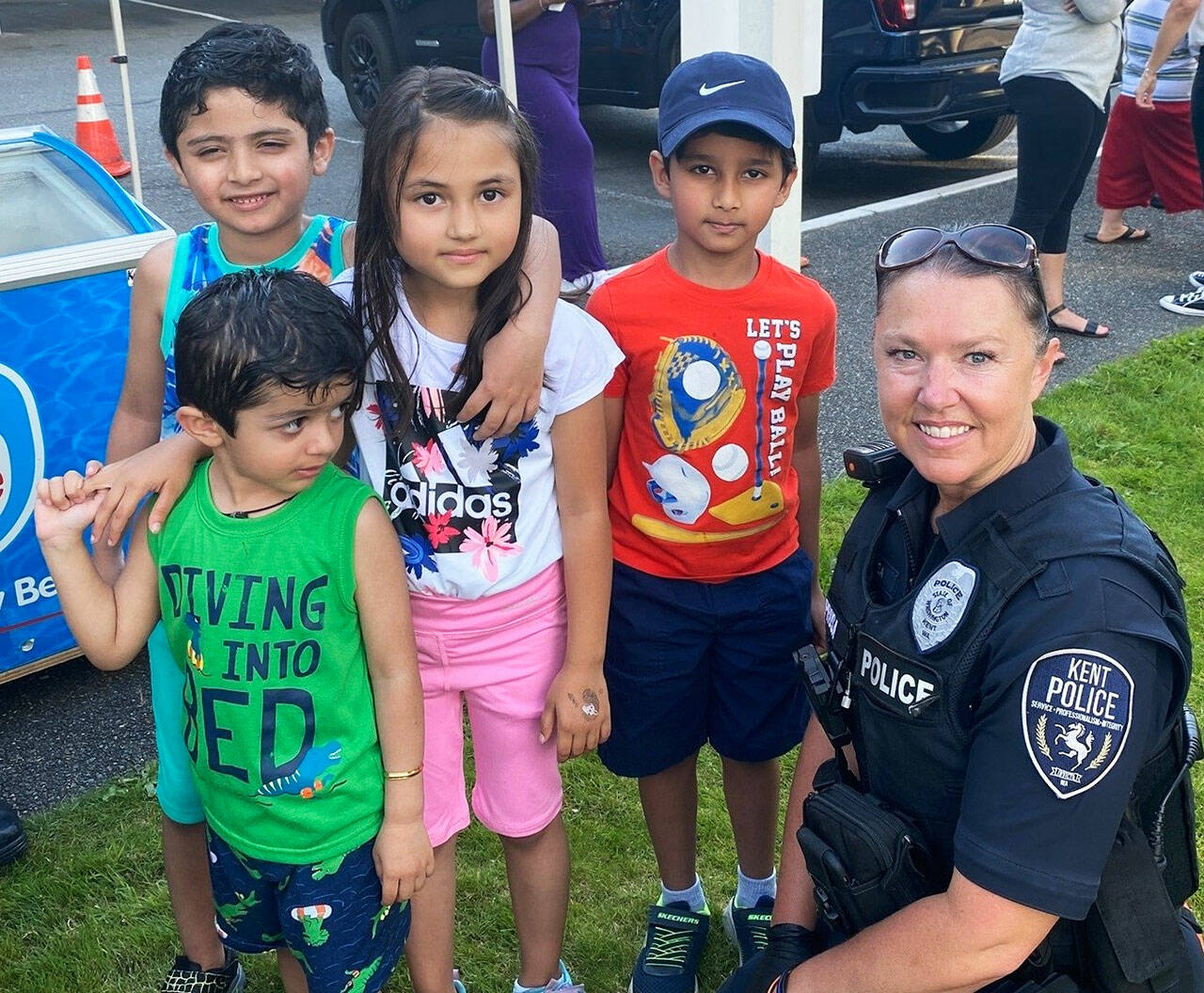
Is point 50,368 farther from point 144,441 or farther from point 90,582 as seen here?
point 90,582

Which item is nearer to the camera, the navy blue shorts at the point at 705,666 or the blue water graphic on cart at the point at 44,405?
the navy blue shorts at the point at 705,666

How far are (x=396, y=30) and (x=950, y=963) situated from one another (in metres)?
8.40

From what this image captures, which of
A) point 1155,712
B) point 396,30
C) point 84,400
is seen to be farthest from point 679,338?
point 396,30

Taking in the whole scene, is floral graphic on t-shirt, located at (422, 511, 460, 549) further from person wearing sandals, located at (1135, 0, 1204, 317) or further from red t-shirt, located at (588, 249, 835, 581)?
person wearing sandals, located at (1135, 0, 1204, 317)

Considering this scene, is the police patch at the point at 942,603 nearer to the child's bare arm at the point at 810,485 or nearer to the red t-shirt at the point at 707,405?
the red t-shirt at the point at 707,405

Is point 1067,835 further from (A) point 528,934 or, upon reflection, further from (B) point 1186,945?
(A) point 528,934

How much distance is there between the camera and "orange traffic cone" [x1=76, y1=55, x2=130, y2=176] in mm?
7219

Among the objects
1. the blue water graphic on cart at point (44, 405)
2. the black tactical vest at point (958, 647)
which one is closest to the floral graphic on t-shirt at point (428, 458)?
the black tactical vest at point (958, 647)

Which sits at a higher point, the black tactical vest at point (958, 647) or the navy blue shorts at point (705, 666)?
the black tactical vest at point (958, 647)

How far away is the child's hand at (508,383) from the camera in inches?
75.5

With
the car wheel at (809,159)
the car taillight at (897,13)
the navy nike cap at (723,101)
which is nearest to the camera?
the navy nike cap at (723,101)

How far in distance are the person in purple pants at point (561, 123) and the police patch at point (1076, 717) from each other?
4.20 meters

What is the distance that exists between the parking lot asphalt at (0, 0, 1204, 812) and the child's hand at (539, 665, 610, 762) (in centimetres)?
145

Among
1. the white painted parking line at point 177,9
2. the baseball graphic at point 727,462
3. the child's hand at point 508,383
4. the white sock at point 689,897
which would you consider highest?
the child's hand at point 508,383
